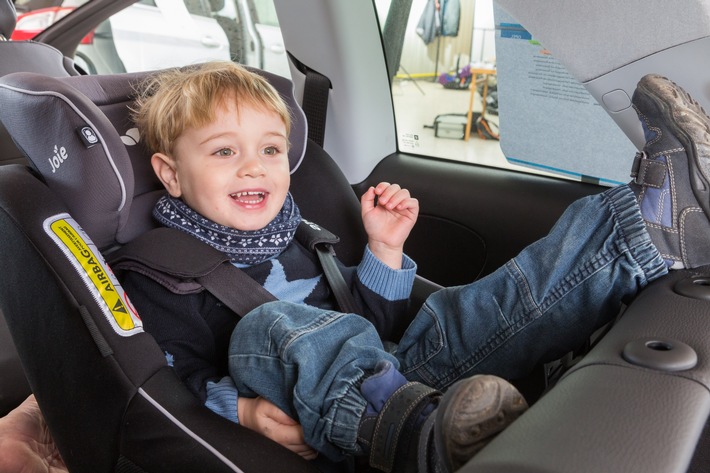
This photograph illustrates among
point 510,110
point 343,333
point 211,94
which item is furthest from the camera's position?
point 510,110

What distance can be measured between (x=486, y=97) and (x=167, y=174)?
4.03 feet

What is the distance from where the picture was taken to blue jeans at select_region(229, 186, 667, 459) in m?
0.92

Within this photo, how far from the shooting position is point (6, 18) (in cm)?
193

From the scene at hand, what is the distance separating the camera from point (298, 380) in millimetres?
920

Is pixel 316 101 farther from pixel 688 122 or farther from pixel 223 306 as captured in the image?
pixel 688 122

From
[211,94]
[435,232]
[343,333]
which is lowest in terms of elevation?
[435,232]

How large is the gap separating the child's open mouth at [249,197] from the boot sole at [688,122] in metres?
0.70

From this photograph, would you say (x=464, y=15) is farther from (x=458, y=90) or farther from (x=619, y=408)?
(x=619, y=408)

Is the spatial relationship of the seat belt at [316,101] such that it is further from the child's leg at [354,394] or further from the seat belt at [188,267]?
the child's leg at [354,394]

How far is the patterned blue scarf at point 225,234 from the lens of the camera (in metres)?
1.22

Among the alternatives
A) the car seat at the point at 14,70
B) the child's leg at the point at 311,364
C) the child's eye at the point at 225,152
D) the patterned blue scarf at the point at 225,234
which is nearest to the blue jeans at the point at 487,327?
the child's leg at the point at 311,364

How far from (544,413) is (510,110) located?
4.28 feet

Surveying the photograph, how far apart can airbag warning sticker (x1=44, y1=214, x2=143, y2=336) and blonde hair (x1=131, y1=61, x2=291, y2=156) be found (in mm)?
274

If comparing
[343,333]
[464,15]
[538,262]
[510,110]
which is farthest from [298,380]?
[464,15]
